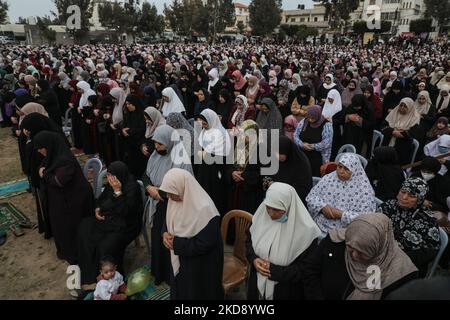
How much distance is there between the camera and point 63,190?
327 centimetres

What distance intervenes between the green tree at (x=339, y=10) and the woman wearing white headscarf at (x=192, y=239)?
46.1 m

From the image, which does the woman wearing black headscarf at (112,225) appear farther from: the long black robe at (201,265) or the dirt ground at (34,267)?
the long black robe at (201,265)

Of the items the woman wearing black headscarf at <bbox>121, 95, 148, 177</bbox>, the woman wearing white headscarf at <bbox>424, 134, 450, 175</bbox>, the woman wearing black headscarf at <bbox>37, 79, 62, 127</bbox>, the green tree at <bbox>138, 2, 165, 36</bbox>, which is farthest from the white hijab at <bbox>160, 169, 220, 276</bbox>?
the green tree at <bbox>138, 2, 165, 36</bbox>

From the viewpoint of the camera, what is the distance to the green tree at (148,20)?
124 ft

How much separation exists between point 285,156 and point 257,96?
4.32 metres

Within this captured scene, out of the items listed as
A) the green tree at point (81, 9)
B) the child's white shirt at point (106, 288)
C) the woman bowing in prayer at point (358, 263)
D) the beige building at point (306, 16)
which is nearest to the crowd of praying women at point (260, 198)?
the woman bowing in prayer at point (358, 263)

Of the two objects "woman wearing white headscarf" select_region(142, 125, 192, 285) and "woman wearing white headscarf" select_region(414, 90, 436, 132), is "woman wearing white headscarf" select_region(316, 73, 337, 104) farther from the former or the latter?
"woman wearing white headscarf" select_region(142, 125, 192, 285)

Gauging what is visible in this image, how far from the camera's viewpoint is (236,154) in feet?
11.8

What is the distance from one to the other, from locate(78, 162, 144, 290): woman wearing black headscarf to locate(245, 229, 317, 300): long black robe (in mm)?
1286

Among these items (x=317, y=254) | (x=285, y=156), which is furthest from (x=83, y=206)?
(x=317, y=254)

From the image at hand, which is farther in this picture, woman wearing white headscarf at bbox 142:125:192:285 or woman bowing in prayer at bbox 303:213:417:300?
woman wearing white headscarf at bbox 142:125:192:285

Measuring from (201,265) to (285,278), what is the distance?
0.68 m

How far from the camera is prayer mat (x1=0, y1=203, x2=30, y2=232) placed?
423cm

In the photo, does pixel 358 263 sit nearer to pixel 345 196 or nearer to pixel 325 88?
pixel 345 196
